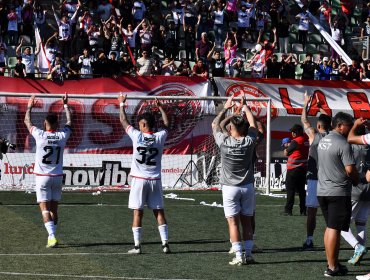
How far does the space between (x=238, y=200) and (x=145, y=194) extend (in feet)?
5.97

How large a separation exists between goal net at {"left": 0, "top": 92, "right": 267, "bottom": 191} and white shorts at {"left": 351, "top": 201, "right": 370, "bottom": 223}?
44.0 feet

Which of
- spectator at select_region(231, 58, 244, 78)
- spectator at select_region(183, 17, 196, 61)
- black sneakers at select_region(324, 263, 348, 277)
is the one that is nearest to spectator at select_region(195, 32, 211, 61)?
spectator at select_region(183, 17, 196, 61)

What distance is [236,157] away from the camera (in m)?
14.1

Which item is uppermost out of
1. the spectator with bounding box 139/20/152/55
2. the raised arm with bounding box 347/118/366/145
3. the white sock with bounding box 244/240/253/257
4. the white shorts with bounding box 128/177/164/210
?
the raised arm with bounding box 347/118/366/145

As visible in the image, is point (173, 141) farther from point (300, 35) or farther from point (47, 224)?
point (47, 224)

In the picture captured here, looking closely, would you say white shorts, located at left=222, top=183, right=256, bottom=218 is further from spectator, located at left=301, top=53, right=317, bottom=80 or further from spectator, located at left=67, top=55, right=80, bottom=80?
spectator, located at left=301, top=53, right=317, bottom=80

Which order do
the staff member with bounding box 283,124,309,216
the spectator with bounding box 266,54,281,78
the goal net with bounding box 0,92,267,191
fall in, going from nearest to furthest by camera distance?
the staff member with bounding box 283,124,309,216, the goal net with bounding box 0,92,267,191, the spectator with bounding box 266,54,281,78

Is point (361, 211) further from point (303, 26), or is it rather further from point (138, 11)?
point (303, 26)

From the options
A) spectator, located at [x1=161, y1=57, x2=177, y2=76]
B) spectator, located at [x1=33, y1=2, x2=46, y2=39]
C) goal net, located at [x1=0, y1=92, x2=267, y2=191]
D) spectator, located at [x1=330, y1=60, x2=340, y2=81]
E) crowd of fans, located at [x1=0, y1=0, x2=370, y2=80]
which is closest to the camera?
goal net, located at [x1=0, y1=92, x2=267, y2=191]

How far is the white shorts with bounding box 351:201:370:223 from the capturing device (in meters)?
14.8

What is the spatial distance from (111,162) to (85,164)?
772mm

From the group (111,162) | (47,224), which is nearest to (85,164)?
(111,162)

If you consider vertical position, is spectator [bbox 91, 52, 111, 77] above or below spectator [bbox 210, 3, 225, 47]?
below

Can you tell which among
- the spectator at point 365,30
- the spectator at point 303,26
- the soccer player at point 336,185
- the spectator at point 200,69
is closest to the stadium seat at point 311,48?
the spectator at point 303,26
